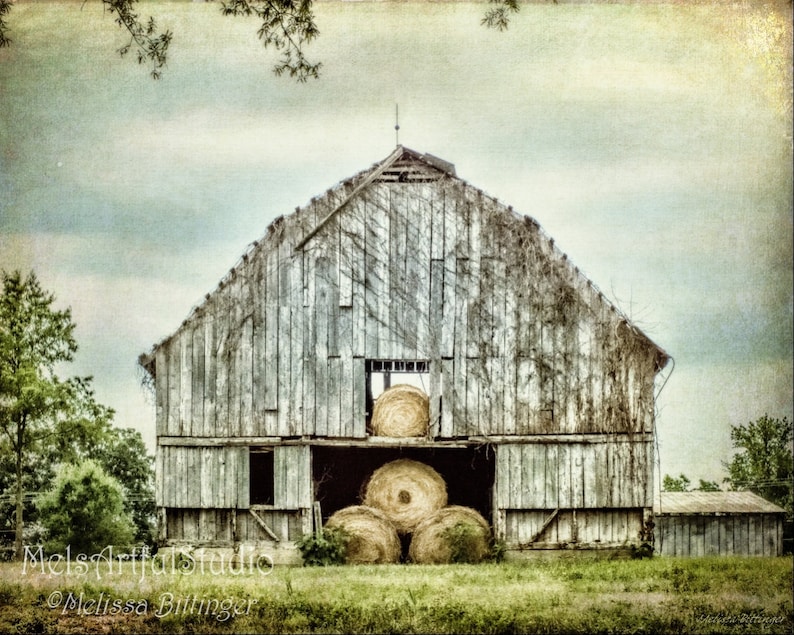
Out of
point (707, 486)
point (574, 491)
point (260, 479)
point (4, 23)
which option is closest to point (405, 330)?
point (574, 491)

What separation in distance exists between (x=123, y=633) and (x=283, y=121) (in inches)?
242

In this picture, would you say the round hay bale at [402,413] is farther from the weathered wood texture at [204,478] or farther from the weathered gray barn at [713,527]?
the weathered gray barn at [713,527]

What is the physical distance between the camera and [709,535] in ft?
51.8

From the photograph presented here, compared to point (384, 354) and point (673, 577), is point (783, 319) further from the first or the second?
point (384, 354)

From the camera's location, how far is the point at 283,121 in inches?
481

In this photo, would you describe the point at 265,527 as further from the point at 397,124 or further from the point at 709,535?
the point at 709,535

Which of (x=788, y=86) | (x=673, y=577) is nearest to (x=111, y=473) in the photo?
(x=673, y=577)

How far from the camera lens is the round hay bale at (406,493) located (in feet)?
46.9

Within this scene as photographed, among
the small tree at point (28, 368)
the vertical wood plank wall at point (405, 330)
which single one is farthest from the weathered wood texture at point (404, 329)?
the small tree at point (28, 368)

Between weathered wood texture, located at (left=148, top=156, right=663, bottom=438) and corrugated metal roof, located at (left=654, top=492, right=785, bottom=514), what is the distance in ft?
5.83

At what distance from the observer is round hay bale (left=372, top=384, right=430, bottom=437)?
14.4 meters

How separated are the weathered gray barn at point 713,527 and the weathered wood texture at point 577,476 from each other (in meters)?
0.97

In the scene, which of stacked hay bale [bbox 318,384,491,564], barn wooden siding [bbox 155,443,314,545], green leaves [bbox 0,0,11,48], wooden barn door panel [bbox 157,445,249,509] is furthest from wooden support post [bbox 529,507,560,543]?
green leaves [bbox 0,0,11,48]

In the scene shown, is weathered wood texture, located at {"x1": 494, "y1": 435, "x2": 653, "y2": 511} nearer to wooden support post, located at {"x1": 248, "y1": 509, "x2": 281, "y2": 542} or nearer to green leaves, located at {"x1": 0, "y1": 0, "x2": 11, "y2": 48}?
wooden support post, located at {"x1": 248, "y1": 509, "x2": 281, "y2": 542}
